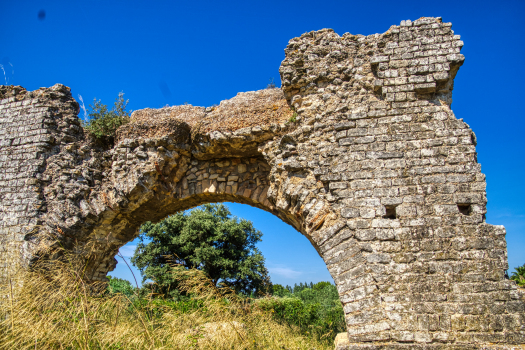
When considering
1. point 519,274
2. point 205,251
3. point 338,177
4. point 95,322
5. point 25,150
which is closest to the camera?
point 95,322

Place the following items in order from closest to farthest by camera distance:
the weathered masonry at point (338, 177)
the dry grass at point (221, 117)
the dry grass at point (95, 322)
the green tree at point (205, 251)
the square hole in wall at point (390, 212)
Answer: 1. the dry grass at point (95, 322)
2. the weathered masonry at point (338, 177)
3. the square hole in wall at point (390, 212)
4. the dry grass at point (221, 117)
5. the green tree at point (205, 251)

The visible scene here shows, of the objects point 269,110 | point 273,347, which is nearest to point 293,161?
point 269,110

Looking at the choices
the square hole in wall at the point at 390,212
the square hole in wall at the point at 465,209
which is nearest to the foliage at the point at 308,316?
the square hole in wall at the point at 390,212

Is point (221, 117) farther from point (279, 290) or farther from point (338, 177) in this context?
point (279, 290)

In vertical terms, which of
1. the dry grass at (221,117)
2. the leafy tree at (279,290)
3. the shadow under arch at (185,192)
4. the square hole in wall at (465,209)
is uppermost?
the dry grass at (221,117)

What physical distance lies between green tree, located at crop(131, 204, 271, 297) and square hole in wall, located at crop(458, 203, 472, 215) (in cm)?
1152

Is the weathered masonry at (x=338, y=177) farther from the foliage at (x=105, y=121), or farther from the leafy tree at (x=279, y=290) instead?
the leafy tree at (x=279, y=290)

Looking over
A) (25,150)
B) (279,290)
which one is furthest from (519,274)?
(25,150)

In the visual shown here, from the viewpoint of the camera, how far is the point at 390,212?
395 centimetres

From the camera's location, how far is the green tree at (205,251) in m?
14.7

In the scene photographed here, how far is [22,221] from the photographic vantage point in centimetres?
543

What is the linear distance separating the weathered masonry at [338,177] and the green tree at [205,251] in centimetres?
871

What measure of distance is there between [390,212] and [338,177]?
2.41 feet

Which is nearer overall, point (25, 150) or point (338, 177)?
point (338, 177)
